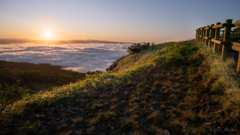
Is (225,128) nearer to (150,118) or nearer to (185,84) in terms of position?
(150,118)

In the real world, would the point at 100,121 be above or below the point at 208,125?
below

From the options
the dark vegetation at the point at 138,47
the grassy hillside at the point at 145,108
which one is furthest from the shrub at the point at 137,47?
the grassy hillside at the point at 145,108

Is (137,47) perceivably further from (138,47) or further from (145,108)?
(145,108)

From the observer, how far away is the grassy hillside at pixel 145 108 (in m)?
4.05

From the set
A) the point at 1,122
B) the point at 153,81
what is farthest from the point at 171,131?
the point at 1,122

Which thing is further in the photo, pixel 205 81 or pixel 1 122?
pixel 205 81

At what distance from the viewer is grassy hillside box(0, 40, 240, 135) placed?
13.3ft

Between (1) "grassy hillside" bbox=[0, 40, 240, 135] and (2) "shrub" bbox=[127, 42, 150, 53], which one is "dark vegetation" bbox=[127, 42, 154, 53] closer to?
(2) "shrub" bbox=[127, 42, 150, 53]

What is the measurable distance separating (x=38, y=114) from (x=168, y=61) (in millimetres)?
7976

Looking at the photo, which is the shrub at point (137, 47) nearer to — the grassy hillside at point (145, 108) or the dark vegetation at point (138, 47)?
the dark vegetation at point (138, 47)

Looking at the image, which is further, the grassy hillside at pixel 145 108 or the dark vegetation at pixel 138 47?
the dark vegetation at pixel 138 47

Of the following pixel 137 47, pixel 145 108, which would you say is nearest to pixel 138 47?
pixel 137 47

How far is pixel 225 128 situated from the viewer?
3539mm

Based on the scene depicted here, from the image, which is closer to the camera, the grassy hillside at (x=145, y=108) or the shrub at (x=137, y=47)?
the grassy hillside at (x=145, y=108)
